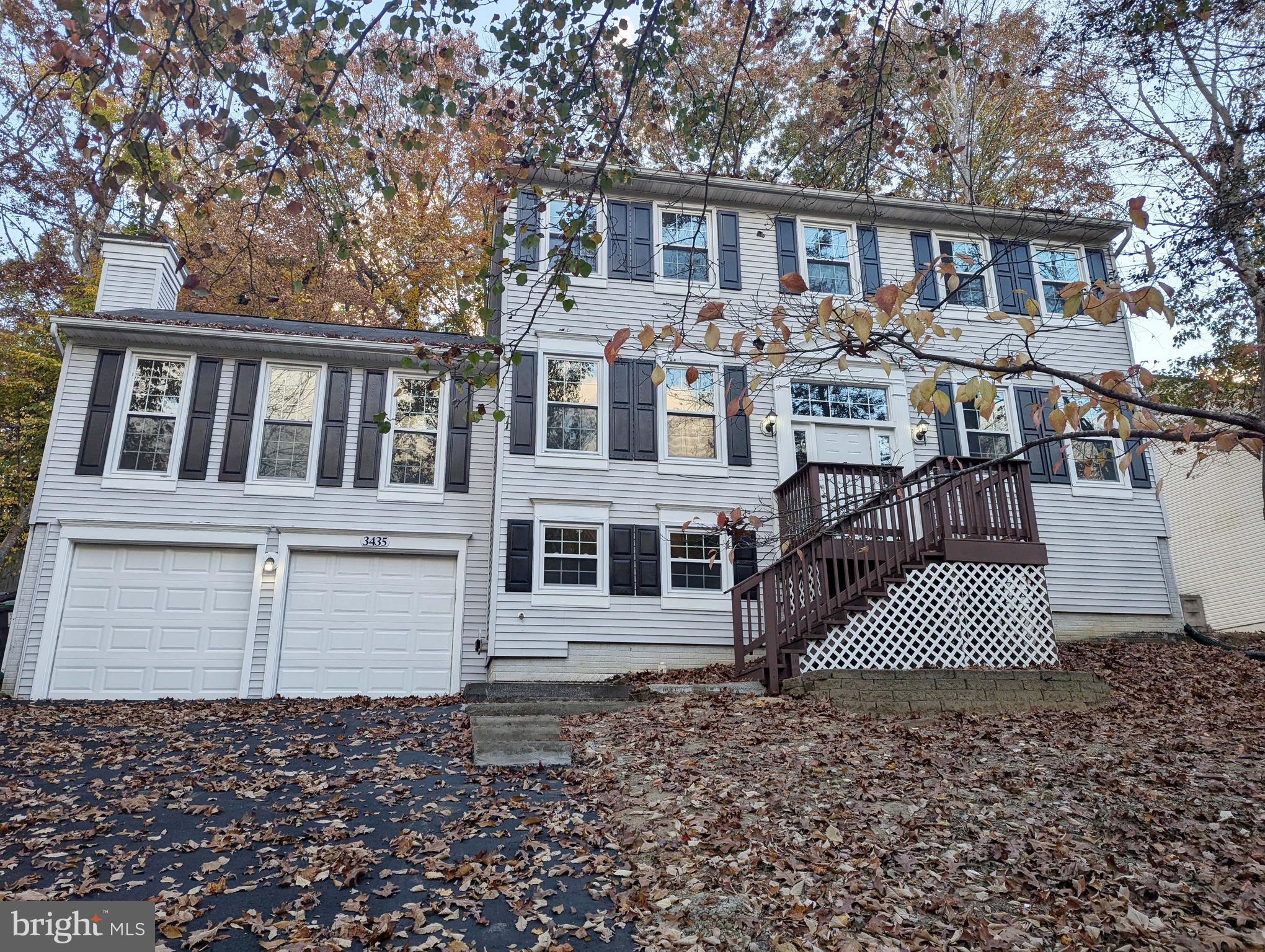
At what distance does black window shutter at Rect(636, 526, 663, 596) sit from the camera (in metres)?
11.7

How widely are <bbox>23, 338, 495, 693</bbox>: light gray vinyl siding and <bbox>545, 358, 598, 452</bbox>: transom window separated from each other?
123 centimetres

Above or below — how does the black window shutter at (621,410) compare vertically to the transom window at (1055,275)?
below

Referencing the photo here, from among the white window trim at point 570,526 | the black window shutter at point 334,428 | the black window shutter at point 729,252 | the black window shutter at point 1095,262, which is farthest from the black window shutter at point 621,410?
the black window shutter at point 1095,262

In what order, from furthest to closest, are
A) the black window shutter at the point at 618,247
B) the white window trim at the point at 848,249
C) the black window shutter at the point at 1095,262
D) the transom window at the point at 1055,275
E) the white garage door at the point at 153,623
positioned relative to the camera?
the black window shutter at the point at 1095,262, the transom window at the point at 1055,275, the white window trim at the point at 848,249, the black window shutter at the point at 618,247, the white garage door at the point at 153,623

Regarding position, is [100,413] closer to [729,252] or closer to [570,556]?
[570,556]

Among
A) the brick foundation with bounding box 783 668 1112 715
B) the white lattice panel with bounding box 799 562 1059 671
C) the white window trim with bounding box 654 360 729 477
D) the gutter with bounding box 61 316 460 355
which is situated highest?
the gutter with bounding box 61 316 460 355

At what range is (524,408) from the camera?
11.9 meters

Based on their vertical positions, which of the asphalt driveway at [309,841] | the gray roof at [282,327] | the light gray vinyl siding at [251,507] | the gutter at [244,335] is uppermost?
the gray roof at [282,327]

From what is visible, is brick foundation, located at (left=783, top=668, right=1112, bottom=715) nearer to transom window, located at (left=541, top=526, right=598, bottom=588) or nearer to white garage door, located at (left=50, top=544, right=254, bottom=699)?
transom window, located at (left=541, top=526, right=598, bottom=588)

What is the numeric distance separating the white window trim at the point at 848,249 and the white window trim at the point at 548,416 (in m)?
3.58

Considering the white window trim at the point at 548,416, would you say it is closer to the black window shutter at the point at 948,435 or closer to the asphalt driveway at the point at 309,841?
the asphalt driveway at the point at 309,841

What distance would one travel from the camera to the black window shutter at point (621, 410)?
475 inches

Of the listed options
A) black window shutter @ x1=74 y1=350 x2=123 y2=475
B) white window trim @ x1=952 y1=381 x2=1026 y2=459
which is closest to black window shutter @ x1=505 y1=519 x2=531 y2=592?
black window shutter @ x1=74 y1=350 x2=123 y2=475

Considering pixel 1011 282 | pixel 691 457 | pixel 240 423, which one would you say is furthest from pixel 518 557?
pixel 1011 282
